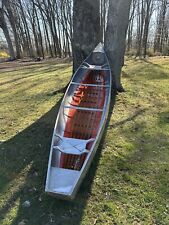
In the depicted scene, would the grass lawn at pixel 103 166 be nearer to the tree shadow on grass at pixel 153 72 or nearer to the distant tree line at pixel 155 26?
the tree shadow on grass at pixel 153 72

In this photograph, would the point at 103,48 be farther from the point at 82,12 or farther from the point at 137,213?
the point at 137,213

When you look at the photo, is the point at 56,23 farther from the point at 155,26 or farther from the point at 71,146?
the point at 71,146

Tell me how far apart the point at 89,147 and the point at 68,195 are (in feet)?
3.44

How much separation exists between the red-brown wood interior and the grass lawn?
1.15 feet

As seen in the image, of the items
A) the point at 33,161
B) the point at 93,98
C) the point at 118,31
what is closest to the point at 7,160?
the point at 33,161

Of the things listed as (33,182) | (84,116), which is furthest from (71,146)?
(84,116)

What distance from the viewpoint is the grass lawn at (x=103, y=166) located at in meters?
3.61

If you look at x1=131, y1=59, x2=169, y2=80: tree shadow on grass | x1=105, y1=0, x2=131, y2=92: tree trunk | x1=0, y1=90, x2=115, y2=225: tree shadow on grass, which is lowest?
x1=0, y1=90, x2=115, y2=225: tree shadow on grass

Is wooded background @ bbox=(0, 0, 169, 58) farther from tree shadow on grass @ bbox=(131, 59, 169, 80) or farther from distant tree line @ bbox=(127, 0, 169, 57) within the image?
tree shadow on grass @ bbox=(131, 59, 169, 80)

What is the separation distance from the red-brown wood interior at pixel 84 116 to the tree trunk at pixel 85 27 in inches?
28.3

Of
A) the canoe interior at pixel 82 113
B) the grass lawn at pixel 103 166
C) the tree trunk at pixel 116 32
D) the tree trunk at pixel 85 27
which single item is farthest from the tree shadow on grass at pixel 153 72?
the canoe interior at pixel 82 113

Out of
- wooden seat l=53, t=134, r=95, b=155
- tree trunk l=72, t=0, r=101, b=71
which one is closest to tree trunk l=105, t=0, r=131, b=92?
tree trunk l=72, t=0, r=101, b=71

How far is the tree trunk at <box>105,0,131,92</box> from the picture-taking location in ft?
21.9

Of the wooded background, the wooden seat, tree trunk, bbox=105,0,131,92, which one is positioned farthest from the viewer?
the wooded background
